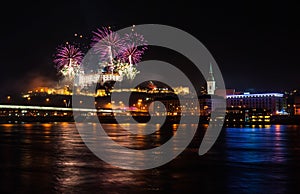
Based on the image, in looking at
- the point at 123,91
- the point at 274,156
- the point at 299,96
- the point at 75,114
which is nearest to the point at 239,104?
the point at 299,96

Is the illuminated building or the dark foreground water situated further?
the illuminated building

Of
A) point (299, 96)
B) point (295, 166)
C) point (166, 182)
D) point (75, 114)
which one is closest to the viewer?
point (166, 182)

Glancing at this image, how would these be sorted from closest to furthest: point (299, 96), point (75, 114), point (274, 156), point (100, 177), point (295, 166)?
point (100, 177) < point (295, 166) < point (274, 156) < point (75, 114) < point (299, 96)

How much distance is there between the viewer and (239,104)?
18875 centimetres

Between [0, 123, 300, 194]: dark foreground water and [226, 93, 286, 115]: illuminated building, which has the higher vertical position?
[226, 93, 286, 115]: illuminated building

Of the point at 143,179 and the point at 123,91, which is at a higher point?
the point at 123,91

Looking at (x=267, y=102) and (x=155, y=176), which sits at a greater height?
(x=267, y=102)

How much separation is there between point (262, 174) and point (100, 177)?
5.88 metres

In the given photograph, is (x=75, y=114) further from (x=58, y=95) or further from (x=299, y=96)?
(x=299, y=96)

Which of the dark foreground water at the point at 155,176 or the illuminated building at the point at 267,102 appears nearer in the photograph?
the dark foreground water at the point at 155,176

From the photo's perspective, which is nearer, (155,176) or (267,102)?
(155,176)

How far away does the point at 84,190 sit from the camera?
1301 cm

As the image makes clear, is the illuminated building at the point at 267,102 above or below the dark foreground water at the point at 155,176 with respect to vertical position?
above

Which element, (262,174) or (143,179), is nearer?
(143,179)
